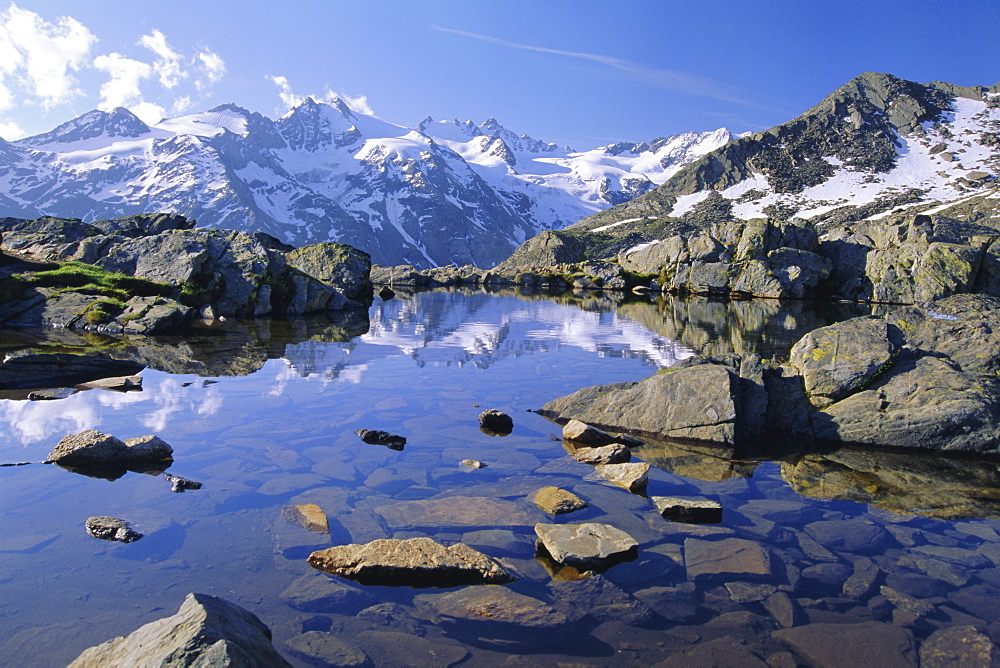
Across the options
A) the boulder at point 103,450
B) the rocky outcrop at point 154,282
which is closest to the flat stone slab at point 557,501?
the boulder at point 103,450

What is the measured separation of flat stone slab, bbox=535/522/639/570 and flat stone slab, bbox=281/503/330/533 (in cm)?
296

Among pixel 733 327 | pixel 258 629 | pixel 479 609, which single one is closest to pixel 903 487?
pixel 479 609

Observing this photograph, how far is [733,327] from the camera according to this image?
3612 cm

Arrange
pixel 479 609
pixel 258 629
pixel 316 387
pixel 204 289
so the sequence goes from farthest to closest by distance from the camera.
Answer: pixel 204 289, pixel 316 387, pixel 479 609, pixel 258 629

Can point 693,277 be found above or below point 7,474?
above

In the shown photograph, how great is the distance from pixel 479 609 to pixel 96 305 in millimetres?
27006

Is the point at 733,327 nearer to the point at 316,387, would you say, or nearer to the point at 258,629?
the point at 316,387

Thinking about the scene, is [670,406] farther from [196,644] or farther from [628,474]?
[196,644]

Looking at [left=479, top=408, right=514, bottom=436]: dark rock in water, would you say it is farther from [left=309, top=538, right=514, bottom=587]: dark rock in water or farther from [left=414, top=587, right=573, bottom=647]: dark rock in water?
[left=414, top=587, right=573, bottom=647]: dark rock in water

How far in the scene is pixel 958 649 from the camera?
556 cm

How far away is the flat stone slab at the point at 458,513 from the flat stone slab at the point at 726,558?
2204 millimetres

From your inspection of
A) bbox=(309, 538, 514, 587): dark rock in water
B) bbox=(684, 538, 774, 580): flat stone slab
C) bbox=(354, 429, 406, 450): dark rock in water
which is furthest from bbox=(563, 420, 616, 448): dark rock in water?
bbox=(309, 538, 514, 587): dark rock in water

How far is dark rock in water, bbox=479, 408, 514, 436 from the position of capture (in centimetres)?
1281

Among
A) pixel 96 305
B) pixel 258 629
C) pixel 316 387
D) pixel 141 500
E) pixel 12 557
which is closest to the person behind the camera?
pixel 258 629
